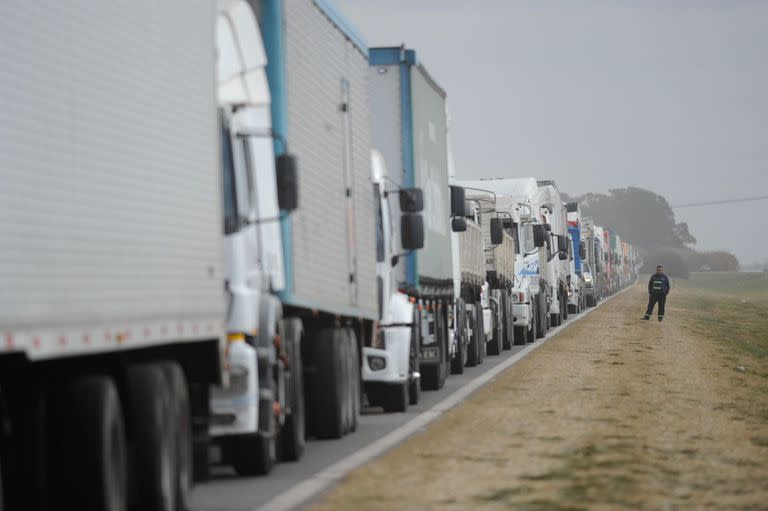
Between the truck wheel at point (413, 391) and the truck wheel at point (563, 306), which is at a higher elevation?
the truck wheel at point (563, 306)

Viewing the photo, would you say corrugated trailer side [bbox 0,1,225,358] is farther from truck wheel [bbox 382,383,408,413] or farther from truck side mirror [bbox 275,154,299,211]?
truck wheel [bbox 382,383,408,413]

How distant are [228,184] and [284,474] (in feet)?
7.71

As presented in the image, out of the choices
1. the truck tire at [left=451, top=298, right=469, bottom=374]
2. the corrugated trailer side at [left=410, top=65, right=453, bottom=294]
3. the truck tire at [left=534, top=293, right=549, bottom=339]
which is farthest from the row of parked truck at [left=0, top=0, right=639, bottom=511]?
the truck tire at [left=534, top=293, right=549, bottom=339]

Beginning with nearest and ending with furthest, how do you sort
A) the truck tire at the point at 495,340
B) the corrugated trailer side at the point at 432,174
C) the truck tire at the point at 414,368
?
the truck tire at the point at 414,368, the corrugated trailer side at the point at 432,174, the truck tire at the point at 495,340

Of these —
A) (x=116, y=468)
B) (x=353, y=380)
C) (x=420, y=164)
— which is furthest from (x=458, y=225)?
(x=116, y=468)

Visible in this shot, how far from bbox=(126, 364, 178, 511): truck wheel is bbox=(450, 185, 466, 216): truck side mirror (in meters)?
16.9

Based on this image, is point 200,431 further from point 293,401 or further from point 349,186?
point 349,186

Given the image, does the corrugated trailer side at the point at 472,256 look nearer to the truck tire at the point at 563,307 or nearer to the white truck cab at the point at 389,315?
the white truck cab at the point at 389,315

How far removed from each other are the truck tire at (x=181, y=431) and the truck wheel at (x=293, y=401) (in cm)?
294

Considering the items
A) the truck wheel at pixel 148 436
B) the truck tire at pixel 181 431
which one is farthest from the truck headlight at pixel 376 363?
the truck wheel at pixel 148 436

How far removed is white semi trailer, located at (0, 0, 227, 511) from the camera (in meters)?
8.27

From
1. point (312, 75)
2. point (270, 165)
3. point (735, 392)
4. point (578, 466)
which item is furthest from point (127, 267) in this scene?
point (735, 392)

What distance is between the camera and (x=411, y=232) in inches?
790

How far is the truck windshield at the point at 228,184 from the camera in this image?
40.8ft
